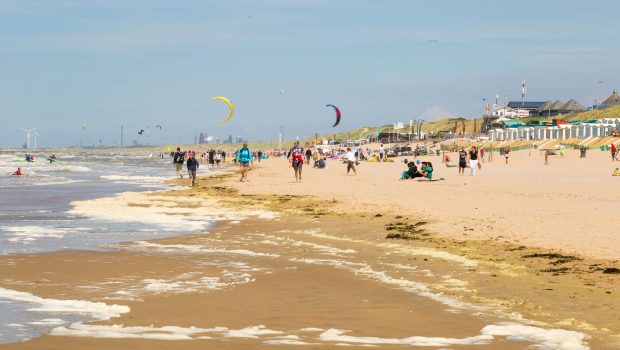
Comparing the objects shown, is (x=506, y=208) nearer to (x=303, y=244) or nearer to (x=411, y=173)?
(x=303, y=244)

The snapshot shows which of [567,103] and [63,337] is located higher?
[567,103]

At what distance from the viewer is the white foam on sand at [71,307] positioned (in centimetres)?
801

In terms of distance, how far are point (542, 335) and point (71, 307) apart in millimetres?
4878

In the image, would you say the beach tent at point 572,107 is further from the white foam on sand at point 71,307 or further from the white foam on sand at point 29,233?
the white foam on sand at point 71,307

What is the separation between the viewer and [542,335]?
23.3ft

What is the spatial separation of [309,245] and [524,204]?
8.42 metres

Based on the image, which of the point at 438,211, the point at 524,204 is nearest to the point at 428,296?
the point at 438,211

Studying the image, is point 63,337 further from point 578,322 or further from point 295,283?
point 578,322

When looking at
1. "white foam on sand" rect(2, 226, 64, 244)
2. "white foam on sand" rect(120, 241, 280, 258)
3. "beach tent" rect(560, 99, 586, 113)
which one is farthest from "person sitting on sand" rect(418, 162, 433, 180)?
"beach tent" rect(560, 99, 586, 113)

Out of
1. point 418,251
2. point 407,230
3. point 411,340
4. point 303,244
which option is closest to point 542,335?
point 411,340

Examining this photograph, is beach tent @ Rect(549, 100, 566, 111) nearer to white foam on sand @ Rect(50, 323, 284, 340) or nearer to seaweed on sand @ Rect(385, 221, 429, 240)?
seaweed on sand @ Rect(385, 221, 429, 240)

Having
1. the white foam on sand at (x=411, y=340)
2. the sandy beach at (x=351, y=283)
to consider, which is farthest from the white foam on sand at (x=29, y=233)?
the white foam on sand at (x=411, y=340)

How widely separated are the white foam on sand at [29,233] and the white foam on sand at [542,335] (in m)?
10.1

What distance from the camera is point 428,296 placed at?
30.0 feet
